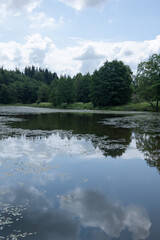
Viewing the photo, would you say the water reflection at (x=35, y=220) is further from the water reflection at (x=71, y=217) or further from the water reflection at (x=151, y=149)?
the water reflection at (x=151, y=149)

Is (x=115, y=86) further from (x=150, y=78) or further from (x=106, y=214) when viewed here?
(x=106, y=214)

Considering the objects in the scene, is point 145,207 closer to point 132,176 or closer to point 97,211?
point 97,211

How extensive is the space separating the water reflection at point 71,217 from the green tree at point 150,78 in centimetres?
5783

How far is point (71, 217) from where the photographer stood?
21.0 ft

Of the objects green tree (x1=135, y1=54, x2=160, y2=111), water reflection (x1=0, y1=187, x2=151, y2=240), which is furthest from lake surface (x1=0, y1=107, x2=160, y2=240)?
green tree (x1=135, y1=54, x2=160, y2=111)

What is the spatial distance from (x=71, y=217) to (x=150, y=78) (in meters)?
62.7

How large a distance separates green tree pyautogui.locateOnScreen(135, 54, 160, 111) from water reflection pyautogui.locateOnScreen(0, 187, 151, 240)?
5783 cm

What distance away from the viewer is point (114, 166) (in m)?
11.5

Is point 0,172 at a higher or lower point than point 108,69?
lower

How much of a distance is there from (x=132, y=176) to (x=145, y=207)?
3.01 metres

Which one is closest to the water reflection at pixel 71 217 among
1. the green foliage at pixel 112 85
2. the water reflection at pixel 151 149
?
the water reflection at pixel 151 149

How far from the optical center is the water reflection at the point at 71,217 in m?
5.71

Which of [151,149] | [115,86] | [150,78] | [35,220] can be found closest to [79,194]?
[35,220]

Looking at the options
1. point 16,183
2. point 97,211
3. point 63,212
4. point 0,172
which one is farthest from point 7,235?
point 0,172
